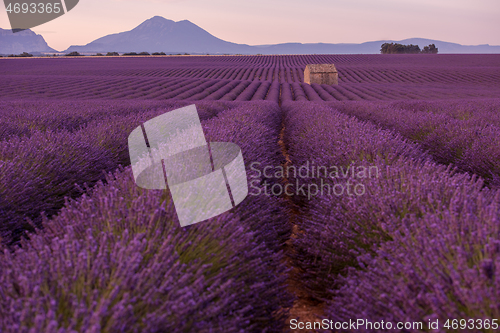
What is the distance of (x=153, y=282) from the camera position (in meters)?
1.14

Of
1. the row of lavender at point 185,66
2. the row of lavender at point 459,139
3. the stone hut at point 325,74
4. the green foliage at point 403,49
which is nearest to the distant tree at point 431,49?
the green foliage at point 403,49

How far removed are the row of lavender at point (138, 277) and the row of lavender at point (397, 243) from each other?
449 mm

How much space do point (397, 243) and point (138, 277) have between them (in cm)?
127

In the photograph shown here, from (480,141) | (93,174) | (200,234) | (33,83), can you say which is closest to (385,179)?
(200,234)

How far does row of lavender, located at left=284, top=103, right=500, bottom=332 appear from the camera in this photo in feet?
3.80

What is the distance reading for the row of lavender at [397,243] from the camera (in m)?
1.16

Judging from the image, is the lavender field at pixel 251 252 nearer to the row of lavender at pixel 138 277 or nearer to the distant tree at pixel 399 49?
the row of lavender at pixel 138 277

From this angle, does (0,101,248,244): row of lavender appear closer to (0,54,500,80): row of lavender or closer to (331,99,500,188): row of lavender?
(331,99,500,188): row of lavender

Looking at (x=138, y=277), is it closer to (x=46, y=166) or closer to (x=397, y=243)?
(x=397, y=243)

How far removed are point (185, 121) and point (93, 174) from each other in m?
1.31

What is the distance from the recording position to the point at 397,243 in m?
1.59

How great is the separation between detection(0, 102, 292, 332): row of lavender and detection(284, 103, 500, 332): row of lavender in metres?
0.45

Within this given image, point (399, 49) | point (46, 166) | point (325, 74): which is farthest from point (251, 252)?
point (399, 49)

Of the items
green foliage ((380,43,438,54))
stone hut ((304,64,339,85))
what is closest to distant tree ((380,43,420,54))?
green foliage ((380,43,438,54))
